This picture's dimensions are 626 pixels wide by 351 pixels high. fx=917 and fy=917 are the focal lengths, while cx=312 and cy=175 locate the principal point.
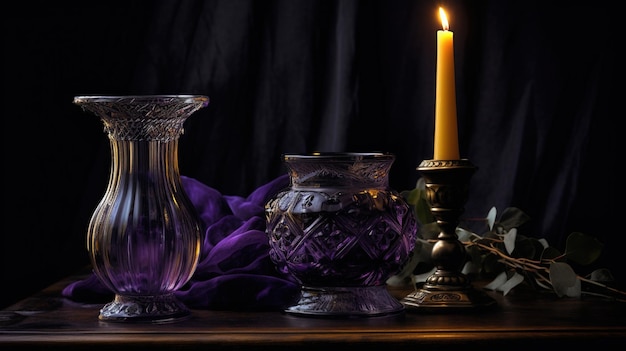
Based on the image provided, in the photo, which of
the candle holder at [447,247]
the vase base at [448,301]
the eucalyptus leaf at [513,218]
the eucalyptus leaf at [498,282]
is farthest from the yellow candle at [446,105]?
the eucalyptus leaf at [513,218]

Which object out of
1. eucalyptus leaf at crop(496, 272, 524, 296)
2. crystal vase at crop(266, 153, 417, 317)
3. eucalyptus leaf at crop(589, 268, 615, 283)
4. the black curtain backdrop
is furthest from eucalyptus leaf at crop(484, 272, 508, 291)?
the black curtain backdrop

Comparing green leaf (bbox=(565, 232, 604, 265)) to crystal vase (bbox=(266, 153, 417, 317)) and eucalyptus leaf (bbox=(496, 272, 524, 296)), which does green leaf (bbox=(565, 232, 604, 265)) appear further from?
crystal vase (bbox=(266, 153, 417, 317))

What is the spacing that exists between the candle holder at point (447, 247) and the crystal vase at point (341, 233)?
4 cm

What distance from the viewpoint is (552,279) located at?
1165 mm

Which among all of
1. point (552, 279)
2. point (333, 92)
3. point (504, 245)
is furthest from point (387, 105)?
point (552, 279)

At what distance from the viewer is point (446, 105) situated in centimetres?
106

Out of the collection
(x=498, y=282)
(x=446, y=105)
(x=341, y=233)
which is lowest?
(x=498, y=282)

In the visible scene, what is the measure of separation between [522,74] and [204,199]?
63 centimetres

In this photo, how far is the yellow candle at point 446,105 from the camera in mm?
1051

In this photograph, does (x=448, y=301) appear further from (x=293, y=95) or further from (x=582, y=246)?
(x=293, y=95)

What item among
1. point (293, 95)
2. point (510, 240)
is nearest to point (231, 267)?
point (510, 240)

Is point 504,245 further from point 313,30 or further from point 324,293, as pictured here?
point 313,30

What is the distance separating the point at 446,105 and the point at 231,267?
35cm

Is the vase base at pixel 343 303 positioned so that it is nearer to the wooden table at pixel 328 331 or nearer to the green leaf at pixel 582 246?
the wooden table at pixel 328 331
